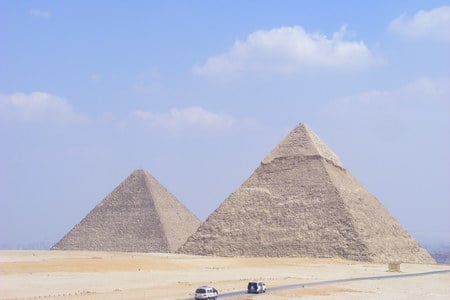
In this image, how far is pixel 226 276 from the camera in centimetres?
5172

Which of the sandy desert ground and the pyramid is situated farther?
the pyramid

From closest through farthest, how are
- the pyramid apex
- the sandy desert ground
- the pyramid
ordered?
the sandy desert ground
the pyramid apex
the pyramid

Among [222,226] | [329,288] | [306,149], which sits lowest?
[329,288]

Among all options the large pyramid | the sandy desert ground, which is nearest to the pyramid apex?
the large pyramid

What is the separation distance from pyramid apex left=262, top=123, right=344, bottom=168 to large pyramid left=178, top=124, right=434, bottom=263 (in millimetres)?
101

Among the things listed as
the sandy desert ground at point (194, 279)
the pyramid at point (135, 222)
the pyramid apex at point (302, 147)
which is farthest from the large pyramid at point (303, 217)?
the pyramid at point (135, 222)

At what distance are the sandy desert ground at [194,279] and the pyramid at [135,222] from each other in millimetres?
23819

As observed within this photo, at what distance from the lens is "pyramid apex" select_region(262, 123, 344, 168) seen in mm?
81625

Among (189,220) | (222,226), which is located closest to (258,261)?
(222,226)

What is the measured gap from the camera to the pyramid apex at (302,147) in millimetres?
81625

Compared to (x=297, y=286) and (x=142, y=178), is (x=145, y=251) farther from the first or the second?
(x=297, y=286)

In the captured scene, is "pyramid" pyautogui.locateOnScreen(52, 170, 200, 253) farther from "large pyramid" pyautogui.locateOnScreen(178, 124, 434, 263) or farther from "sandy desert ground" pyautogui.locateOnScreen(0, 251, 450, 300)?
"sandy desert ground" pyautogui.locateOnScreen(0, 251, 450, 300)

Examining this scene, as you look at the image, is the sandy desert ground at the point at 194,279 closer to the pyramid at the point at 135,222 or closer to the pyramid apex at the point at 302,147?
the pyramid apex at the point at 302,147

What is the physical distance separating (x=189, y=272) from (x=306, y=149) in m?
29.9
